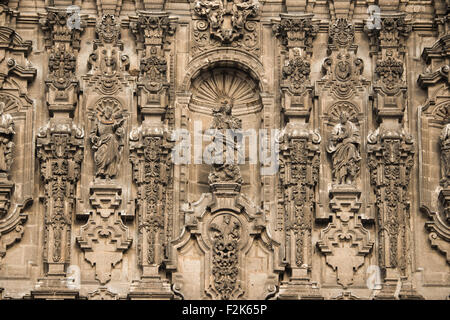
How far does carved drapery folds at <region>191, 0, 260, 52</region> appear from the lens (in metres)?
36.2

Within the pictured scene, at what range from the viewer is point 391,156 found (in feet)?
115

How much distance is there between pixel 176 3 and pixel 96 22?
5.52 feet

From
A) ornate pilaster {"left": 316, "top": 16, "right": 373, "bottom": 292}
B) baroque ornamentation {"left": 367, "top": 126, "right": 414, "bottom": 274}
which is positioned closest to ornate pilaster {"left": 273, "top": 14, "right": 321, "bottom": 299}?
ornate pilaster {"left": 316, "top": 16, "right": 373, "bottom": 292}

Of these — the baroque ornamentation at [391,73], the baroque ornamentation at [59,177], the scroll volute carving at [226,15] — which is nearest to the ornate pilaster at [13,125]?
the baroque ornamentation at [59,177]

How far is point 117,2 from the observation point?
119ft

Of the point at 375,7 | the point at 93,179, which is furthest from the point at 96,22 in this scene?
the point at 375,7

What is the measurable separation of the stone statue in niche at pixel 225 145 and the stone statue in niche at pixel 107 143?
6.10ft

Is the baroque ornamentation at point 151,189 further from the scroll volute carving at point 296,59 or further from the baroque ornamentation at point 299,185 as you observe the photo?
the scroll volute carving at point 296,59

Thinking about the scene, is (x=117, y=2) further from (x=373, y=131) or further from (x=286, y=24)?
(x=373, y=131)

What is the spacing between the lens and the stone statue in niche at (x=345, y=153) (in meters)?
35.2

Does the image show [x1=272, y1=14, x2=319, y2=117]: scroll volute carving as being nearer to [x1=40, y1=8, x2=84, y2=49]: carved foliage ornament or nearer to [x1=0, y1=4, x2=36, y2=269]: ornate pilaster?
[x1=40, y1=8, x2=84, y2=49]: carved foliage ornament

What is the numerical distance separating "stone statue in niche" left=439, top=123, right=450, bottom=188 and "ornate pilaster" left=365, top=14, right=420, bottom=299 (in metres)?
0.61
